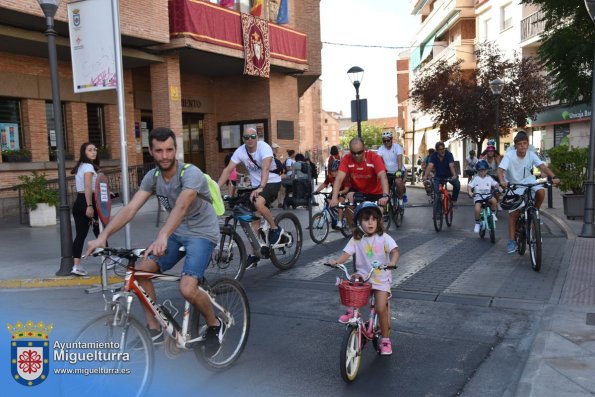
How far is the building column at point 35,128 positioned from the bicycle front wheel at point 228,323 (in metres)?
14.0

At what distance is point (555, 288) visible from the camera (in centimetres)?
646

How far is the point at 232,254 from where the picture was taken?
22.9 feet

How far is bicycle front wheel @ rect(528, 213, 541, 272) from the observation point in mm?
7245

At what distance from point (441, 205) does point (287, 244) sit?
4.69 m

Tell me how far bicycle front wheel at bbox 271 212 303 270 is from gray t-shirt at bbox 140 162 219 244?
3.46 m

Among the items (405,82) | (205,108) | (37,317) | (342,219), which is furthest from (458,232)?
(405,82)

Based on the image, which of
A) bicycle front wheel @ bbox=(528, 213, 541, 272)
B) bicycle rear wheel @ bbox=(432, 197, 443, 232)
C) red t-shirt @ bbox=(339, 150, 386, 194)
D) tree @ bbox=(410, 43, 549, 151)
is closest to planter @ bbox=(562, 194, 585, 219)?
bicycle rear wheel @ bbox=(432, 197, 443, 232)

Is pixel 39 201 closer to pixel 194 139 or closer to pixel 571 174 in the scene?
pixel 194 139

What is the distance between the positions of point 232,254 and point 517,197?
4370 mm

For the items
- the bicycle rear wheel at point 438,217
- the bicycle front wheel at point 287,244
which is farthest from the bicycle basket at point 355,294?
the bicycle rear wheel at point 438,217

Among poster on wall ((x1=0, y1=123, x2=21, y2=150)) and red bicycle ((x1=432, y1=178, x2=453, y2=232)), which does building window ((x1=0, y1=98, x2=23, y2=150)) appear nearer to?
poster on wall ((x1=0, y1=123, x2=21, y2=150))

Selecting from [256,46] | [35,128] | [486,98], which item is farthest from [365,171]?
[486,98]

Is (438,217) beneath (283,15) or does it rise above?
beneath

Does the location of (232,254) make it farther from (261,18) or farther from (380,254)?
(261,18)
